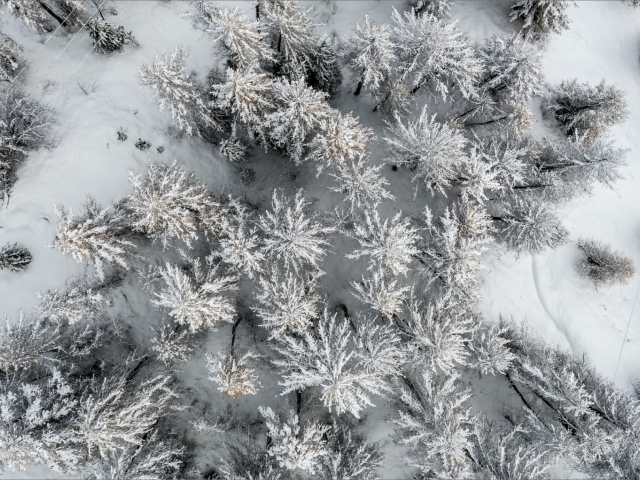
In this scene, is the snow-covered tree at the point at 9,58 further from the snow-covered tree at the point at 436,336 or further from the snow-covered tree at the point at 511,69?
the snow-covered tree at the point at 511,69

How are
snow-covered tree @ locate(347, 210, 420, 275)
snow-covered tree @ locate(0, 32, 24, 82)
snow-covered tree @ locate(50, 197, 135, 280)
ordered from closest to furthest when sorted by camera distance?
snow-covered tree @ locate(50, 197, 135, 280) → snow-covered tree @ locate(347, 210, 420, 275) → snow-covered tree @ locate(0, 32, 24, 82)

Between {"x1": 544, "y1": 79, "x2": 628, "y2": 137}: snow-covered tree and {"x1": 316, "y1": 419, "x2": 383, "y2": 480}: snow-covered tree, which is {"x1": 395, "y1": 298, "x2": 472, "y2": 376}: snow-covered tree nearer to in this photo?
{"x1": 316, "y1": 419, "x2": 383, "y2": 480}: snow-covered tree

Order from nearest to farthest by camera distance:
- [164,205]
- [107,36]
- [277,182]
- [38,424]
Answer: [38,424] → [164,205] → [107,36] → [277,182]

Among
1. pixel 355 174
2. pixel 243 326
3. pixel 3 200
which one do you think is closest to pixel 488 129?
pixel 355 174

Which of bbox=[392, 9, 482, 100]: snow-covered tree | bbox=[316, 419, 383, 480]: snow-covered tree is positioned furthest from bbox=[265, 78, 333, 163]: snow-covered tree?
bbox=[316, 419, 383, 480]: snow-covered tree

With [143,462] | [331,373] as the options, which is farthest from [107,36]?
[143,462]

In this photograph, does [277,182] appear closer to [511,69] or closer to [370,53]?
[370,53]
